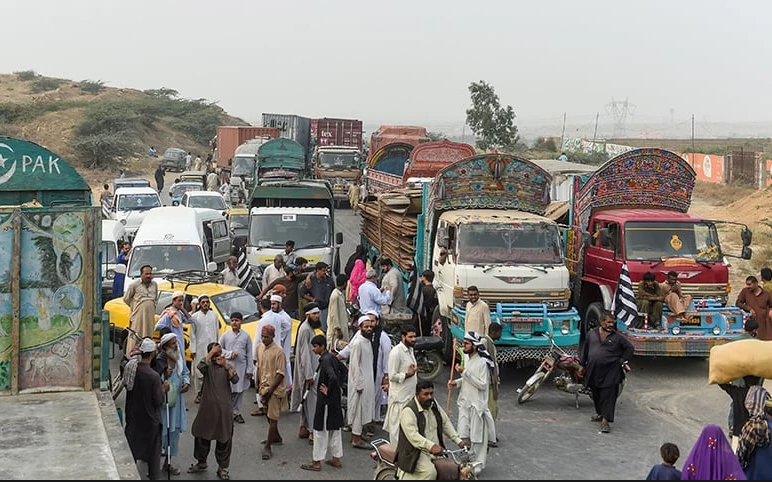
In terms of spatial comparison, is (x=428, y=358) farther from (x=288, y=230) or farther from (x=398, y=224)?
(x=288, y=230)

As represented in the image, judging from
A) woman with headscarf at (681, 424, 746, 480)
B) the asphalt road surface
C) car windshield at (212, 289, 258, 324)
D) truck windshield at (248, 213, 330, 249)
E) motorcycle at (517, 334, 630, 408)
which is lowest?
the asphalt road surface

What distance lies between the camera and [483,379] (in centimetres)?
959

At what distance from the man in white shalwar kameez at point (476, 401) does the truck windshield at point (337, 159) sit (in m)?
27.1

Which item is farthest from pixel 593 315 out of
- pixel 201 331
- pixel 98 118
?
pixel 98 118

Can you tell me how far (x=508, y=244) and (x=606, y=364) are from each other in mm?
3205

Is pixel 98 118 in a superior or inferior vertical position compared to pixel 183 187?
superior

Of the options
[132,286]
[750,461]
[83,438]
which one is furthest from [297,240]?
[750,461]

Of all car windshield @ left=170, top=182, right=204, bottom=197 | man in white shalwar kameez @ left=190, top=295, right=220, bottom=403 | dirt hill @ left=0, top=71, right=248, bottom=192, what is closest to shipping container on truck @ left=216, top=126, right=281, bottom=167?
dirt hill @ left=0, top=71, right=248, bottom=192

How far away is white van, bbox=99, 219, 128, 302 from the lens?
1680 centimetres

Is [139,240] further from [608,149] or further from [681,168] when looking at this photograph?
[608,149]

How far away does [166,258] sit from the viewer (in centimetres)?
1661

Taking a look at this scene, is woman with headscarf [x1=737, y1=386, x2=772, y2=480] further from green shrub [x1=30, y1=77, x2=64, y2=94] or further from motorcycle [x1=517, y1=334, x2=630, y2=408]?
green shrub [x1=30, y1=77, x2=64, y2=94]

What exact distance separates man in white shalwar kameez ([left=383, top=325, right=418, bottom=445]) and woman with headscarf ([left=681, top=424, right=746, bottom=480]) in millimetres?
3100

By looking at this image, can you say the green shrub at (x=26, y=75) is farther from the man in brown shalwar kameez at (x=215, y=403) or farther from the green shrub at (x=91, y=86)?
the man in brown shalwar kameez at (x=215, y=403)
